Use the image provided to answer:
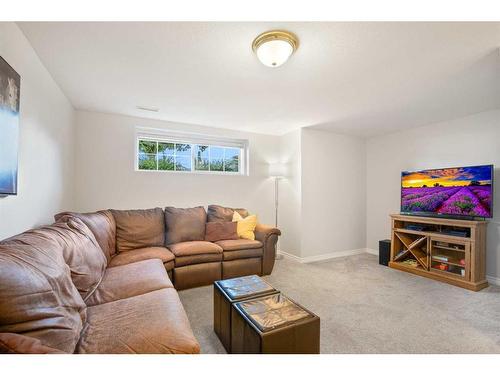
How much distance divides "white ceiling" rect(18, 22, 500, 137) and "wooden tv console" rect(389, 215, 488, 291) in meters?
1.48

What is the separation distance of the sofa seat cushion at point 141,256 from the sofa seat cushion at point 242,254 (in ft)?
2.18

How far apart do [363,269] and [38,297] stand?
3.58 metres

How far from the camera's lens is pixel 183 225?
3.04 meters

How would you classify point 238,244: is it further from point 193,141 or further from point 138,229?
point 193,141

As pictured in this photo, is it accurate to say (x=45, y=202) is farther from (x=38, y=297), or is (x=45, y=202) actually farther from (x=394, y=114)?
(x=394, y=114)

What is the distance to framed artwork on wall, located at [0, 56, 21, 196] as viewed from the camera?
49.8 inches

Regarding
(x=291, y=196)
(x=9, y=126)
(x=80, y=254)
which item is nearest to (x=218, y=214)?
(x=291, y=196)

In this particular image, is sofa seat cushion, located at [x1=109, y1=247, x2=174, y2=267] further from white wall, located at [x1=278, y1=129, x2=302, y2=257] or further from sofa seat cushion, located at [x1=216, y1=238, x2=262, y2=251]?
white wall, located at [x1=278, y1=129, x2=302, y2=257]

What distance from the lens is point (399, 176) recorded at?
387 cm

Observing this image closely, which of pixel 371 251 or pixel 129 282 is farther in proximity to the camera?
pixel 371 251

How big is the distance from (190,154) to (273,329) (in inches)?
122

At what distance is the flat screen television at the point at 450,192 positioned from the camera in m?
2.70

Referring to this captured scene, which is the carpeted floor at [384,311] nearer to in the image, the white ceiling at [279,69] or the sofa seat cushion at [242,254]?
the sofa seat cushion at [242,254]

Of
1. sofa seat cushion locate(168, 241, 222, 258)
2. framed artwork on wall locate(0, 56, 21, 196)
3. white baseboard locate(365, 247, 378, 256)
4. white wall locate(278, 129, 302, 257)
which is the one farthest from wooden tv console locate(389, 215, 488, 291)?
framed artwork on wall locate(0, 56, 21, 196)
